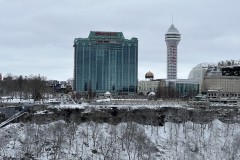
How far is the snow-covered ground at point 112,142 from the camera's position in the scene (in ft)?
184

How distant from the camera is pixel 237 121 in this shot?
8081 cm

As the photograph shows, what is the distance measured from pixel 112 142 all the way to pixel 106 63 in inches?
4157

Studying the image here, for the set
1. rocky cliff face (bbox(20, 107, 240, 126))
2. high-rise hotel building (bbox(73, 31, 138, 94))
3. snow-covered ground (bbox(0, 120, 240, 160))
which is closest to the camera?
snow-covered ground (bbox(0, 120, 240, 160))

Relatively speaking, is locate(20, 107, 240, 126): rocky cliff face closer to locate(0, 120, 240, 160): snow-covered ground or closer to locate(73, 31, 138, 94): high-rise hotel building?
locate(0, 120, 240, 160): snow-covered ground

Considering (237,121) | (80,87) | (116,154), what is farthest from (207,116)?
(80,87)

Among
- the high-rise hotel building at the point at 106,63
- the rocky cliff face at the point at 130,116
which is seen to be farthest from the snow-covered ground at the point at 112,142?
the high-rise hotel building at the point at 106,63

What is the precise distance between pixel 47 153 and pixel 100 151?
9597mm

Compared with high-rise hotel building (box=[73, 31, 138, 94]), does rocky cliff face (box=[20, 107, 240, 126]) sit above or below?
below

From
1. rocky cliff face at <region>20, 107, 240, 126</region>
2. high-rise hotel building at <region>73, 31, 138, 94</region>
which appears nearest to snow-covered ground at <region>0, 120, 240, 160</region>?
rocky cliff face at <region>20, 107, 240, 126</region>

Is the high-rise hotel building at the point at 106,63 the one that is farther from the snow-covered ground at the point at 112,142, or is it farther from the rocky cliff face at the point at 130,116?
the snow-covered ground at the point at 112,142

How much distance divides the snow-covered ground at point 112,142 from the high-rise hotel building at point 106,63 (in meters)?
91.2

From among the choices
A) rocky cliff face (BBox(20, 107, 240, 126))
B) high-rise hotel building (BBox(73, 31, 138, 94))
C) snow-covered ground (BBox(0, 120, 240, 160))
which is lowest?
snow-covered ground (BBox(0, 120, 240, 160))

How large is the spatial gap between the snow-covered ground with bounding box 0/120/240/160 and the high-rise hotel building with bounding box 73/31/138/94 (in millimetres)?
91245

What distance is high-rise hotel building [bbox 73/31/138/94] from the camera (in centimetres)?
16238
